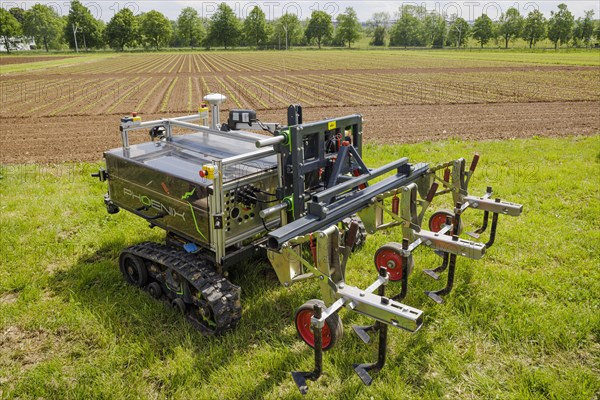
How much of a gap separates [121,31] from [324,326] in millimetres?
127461

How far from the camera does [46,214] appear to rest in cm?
791

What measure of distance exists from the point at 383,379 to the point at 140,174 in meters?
3.58

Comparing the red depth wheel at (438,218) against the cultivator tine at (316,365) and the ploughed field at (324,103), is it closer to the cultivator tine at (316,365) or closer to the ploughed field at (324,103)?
the cultivator tine at (316,365)

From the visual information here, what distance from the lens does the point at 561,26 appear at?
10494cm

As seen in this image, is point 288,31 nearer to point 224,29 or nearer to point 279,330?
point 224,29

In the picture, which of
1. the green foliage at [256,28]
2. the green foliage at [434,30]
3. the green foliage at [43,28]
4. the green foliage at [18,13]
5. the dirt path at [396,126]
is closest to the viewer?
the dirt path at [396,126]

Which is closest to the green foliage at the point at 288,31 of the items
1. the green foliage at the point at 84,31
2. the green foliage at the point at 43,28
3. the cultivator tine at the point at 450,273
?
the green foliage at the point at 84,31

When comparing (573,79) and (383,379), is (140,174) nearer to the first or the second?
(383,379)

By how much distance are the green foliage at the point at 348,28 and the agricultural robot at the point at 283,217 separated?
433 feet

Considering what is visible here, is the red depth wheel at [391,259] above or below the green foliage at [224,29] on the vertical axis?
below

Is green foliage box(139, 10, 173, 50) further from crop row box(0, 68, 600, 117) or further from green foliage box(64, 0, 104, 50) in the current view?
crop row box(0, 68, 600, 117)

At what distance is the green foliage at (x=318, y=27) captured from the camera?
130625 mm

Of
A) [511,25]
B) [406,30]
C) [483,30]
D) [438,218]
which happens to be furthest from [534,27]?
[438,218]

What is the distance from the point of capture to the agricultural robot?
3.97 metres
